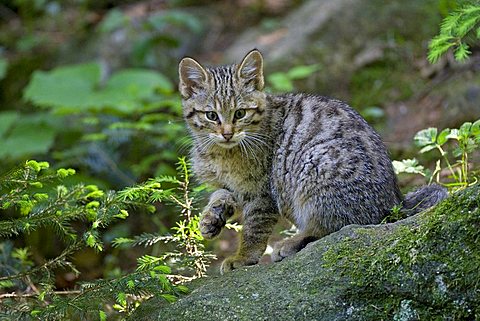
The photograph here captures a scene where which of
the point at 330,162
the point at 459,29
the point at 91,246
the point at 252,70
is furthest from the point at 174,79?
the point at 459,29

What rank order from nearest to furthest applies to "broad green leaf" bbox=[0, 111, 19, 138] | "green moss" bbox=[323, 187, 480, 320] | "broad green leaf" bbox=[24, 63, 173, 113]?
"green moss" bbox=[323, 187, 480, 320] → "broad green leaf" bbox=[24, 63, 173, 113] → "broad green leaf" bbox=[0, 111, 19, 138]

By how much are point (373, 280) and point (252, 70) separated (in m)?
2.27

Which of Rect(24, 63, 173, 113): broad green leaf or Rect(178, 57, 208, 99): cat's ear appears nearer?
Rect(178, 57, 208, 99): cat's ear

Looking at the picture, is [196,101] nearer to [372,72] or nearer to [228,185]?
[228,185]

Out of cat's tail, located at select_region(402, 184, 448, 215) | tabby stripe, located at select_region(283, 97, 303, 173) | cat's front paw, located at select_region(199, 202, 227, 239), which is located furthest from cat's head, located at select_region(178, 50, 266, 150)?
cat's tail, located at select_region(402, 184, 448, 215)

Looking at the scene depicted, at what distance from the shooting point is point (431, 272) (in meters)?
3.04

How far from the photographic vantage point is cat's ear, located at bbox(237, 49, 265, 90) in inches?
197

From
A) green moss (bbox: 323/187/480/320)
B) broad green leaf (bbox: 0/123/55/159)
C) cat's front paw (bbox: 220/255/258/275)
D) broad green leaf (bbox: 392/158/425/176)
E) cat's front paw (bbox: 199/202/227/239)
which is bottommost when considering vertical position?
broad green leaf (bbox: 0/123/55/159)

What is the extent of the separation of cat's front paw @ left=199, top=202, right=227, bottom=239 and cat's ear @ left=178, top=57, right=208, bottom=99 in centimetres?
102

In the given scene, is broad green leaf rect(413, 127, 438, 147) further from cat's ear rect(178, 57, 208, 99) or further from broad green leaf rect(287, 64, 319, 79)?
broad green leaf rect(287, 64, 319, 79)

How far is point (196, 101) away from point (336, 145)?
3.97 feet

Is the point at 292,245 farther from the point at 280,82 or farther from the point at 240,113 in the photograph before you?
the point at 280,82

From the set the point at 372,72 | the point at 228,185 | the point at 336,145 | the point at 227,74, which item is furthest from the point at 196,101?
the point at 372,72

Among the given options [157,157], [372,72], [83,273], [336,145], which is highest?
[336,145]
